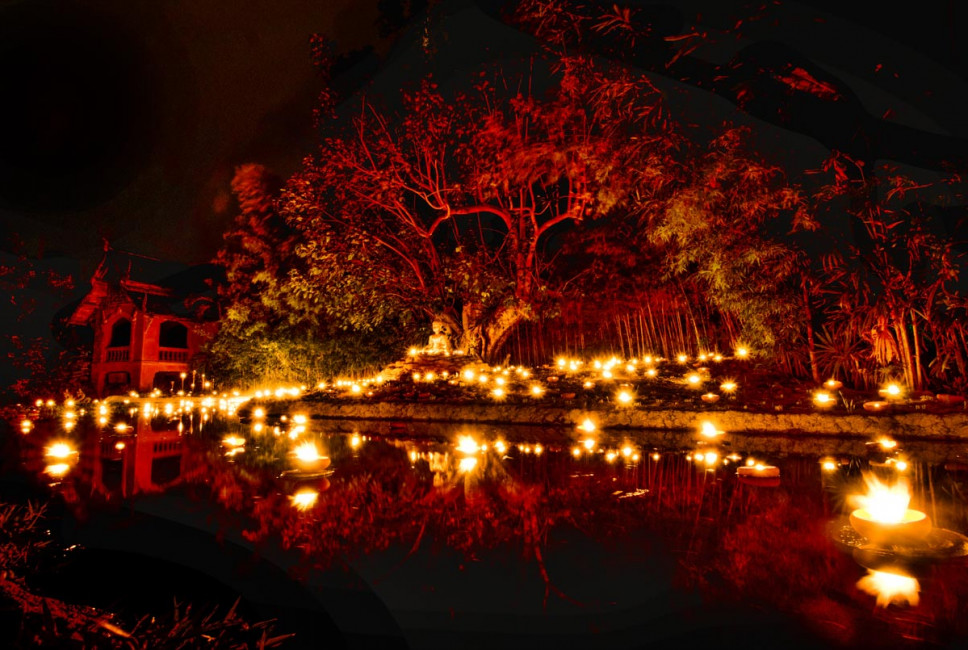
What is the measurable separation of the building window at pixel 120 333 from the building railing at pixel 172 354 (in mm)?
1916

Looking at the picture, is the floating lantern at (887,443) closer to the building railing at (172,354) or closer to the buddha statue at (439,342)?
the buddha statue at (439,342)

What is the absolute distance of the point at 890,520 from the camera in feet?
10.1

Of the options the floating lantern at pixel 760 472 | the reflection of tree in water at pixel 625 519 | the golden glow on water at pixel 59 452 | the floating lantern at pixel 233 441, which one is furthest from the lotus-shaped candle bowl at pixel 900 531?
the golden glow on water at pixel 59 452

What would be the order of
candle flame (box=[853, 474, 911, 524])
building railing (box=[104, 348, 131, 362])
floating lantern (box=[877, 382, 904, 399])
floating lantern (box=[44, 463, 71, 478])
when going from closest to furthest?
candle flame (box=[853, 474, 911, 524]), floating lantern (box=[44, 463, 71, 478]), floating lantern (box=[877, 382, 904, 399]), building railing (box=[104, 348, 131, 362])

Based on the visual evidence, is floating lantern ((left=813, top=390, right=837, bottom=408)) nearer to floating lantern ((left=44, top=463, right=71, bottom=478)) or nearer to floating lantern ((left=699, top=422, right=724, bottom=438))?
floating lantern ((left=699, top=422, right=724, bottom=438))

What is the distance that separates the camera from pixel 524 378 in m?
11.6

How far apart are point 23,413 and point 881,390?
16.2m

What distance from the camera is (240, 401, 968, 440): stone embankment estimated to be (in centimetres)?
681

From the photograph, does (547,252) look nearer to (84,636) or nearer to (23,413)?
(23,413)

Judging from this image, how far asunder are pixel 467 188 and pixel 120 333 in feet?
51.2

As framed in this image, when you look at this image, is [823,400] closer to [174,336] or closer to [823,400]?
[823,400]

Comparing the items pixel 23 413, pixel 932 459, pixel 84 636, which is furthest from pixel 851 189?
pixel 23 413

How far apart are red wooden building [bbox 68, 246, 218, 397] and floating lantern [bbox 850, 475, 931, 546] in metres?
19.3

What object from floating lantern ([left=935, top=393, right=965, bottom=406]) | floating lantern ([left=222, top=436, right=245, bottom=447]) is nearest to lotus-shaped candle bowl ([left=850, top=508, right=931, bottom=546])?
floating lantern ([left=935, top=393, right=965, bottom=406])
